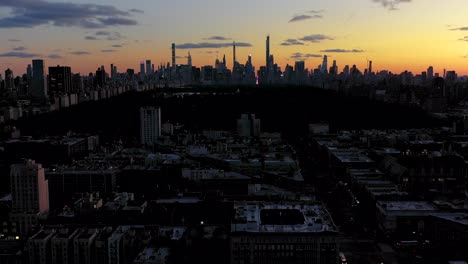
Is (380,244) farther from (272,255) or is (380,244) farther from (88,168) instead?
(88,168)

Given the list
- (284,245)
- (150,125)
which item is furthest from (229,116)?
(284,245)

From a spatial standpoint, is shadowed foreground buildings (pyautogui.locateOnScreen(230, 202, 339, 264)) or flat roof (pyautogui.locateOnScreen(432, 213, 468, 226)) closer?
shadowed foreground buildings (pyautogui.locateOnScreen(230, 202, 339, 264))

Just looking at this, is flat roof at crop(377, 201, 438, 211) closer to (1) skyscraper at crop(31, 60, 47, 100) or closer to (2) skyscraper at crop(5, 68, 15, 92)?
(1) skyscraper at crop(31, 60, 47, 100)

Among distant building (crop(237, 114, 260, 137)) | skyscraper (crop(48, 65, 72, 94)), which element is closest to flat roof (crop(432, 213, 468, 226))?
distant building (crop(237, 114, 260, 137))

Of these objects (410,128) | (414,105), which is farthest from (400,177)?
(414,105)

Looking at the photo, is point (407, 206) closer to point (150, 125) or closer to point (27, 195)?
point (27, 195)
